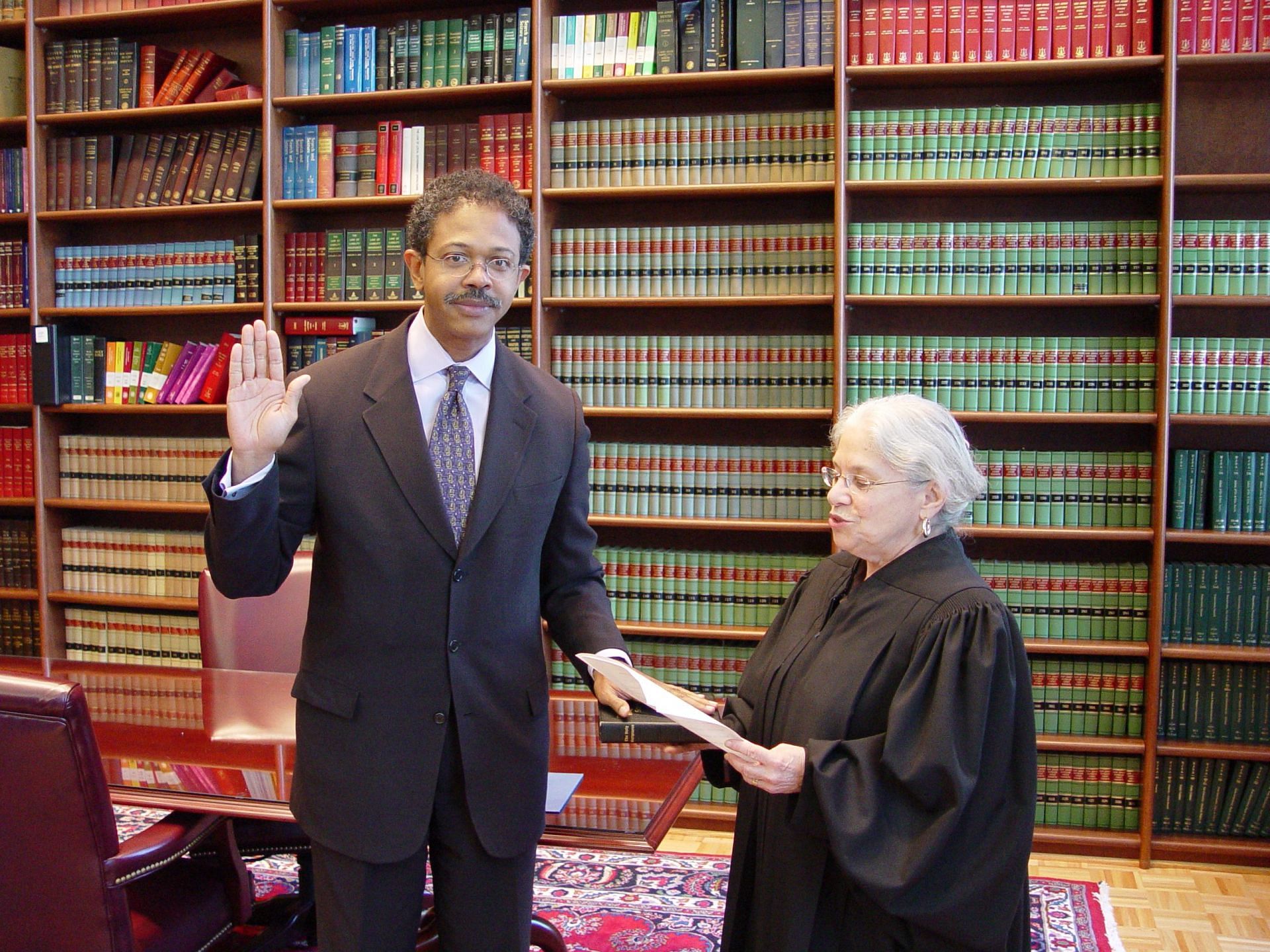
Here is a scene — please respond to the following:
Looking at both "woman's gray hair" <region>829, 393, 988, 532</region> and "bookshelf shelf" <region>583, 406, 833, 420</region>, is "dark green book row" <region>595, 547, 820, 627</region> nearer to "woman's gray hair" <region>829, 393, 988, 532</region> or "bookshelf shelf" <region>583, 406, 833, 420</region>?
"bookshelf shelf" <region>583, 406, 833, 420</region>

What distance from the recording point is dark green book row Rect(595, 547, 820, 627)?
3.90m

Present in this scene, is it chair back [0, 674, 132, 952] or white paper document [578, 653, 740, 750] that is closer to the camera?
white paper document [578, 653, 740, 750]

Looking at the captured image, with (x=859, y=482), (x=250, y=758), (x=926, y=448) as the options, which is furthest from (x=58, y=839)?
(x=926, y=448)

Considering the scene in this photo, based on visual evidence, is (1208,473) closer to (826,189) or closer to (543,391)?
(826,189)

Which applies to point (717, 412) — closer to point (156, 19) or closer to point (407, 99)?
point (407, 99)

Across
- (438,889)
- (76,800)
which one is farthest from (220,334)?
(438,889)

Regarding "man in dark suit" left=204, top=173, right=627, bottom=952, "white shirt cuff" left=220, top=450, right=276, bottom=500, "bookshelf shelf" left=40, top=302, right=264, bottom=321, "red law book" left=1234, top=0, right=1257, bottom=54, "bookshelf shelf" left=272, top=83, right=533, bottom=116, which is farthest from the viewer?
"bookshelf shelf" left=40, top=302, right=264, bottom=321

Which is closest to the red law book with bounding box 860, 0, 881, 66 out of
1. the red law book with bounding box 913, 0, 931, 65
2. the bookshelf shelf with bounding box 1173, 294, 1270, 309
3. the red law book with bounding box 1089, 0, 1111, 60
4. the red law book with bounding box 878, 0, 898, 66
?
the red law book with bounding box 878, 0, 898, 66

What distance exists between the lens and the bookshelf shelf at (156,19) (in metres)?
4.09

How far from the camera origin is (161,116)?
13.9 ft

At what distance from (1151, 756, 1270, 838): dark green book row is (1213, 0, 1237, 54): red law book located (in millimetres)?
2240

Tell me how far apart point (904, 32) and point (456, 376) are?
261cm

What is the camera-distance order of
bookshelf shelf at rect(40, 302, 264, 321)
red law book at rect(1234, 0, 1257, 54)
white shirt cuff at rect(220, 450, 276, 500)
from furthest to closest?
bookshelf shelf at rect(40, 302, 264, 321) → red law book at rect(1234, 0, 1257, 54) → white shirt cuff at rect(220, 450, 276, 500)

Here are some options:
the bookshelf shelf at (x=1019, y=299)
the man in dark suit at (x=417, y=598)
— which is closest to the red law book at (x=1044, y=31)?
the bookshelf shelf at (x=1019, y=299)
